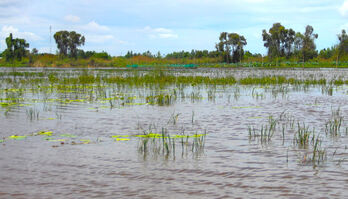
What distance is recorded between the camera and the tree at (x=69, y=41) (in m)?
81.6

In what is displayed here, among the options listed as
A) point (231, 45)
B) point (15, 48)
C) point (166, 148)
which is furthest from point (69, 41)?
point (166, 148)

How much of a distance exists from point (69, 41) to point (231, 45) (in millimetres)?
36821

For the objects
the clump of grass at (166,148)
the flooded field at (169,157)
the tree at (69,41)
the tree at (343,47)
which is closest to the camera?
the flooded field at (169,157)

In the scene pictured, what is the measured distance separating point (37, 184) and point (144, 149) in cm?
166

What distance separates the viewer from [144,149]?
5293 mm

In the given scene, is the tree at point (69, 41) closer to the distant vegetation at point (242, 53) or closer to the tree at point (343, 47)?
the distant vegetation at point (242, 53)

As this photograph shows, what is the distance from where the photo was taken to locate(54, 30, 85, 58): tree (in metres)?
81.6

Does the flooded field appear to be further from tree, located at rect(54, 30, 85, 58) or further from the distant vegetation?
tree, located at rect(54, 30, 85, 58)

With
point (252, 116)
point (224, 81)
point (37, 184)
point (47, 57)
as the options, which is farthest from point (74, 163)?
point (47, 57)

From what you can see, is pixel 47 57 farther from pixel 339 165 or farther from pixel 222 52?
pixel 339 165

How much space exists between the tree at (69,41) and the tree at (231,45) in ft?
105

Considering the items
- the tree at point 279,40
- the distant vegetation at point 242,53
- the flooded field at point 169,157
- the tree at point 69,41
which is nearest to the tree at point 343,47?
the distant vegetation at point 242,53

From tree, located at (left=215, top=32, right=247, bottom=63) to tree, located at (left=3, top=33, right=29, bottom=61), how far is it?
40.3 metres

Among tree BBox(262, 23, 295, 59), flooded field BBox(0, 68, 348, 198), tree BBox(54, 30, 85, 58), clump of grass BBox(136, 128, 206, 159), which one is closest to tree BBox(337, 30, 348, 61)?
tree BBox(262, 23, 295, 59)
